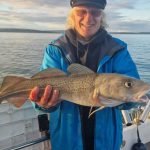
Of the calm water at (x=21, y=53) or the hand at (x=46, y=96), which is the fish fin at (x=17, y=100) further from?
the calm water at (x=21, y=53)

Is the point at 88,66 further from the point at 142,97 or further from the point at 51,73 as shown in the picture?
the point at 142,97

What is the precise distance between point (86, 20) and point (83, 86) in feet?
2.11

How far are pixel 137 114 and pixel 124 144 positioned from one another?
1.69ft

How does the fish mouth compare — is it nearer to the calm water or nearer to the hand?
the hand

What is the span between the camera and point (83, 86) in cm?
242

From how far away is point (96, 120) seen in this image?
2.74 metres

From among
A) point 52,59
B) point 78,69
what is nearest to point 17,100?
point 52,59

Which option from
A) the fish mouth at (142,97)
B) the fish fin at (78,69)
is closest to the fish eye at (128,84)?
the fish mouth at (142,97)

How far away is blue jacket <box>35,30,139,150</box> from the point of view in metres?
2.75

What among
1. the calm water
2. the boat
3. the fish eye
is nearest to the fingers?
the fish eye

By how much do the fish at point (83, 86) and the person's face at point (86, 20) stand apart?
0.49 meters

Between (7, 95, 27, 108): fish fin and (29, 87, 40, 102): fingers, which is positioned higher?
(29, 87, 40, 102): fingers

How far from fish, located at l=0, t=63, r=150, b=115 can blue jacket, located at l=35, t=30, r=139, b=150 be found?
26cm

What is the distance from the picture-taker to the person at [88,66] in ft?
9.05
